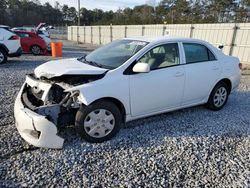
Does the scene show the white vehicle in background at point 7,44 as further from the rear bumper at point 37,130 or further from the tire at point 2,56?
the rear bumper at point 37,130

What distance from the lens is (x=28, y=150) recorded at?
3.42 m

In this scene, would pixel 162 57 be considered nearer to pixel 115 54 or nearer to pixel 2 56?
pixel 115 54

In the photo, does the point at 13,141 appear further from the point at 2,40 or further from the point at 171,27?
the point at 171,27

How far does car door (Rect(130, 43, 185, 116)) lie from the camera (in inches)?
155

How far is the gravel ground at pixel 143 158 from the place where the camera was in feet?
9.43

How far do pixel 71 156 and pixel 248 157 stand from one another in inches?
100

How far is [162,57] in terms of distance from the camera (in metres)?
4.34

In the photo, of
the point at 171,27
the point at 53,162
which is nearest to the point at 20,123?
the point at 53,162

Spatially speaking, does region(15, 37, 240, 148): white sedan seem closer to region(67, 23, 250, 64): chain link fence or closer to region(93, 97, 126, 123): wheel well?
region(93, 97, 126, 123): wheel well

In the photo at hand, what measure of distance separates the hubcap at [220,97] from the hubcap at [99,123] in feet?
8.82

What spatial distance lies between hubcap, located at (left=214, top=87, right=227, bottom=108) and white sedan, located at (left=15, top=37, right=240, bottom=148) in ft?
1.29

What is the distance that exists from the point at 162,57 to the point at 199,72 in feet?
2.95

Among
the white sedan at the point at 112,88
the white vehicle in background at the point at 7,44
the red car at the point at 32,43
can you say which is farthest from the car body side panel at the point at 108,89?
the red car at the point at 32,43

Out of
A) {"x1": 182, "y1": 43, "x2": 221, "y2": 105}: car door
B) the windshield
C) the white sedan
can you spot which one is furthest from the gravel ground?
the windshield
